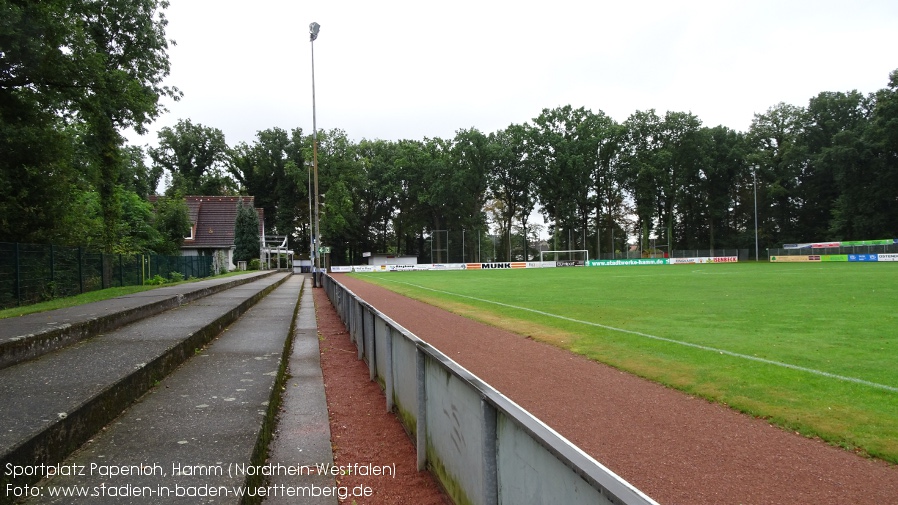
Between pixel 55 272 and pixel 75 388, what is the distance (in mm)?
14766

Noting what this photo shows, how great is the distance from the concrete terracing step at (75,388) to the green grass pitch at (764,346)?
5782 millimetres

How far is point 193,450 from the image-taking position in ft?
11.8

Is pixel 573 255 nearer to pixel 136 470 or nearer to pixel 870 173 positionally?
pixel 870 173

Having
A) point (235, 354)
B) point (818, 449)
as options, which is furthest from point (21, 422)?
point (818, 449)

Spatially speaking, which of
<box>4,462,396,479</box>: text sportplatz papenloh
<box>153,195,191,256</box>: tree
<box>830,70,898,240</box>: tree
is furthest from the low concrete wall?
<box>830,70,898,240</box>: tree

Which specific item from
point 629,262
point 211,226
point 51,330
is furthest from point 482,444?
point 629,262

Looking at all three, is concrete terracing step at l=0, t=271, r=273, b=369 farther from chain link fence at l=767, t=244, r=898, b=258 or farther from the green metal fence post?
chain link fence at l=767, t=244, r=898, b=258

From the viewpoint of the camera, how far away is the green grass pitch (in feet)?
18.3

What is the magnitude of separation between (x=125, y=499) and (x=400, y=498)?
68.1 inches

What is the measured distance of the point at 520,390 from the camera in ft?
22.2

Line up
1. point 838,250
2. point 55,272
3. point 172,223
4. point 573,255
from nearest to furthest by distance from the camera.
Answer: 1. point 55,272
2. point 172,223
3. point 838,250
4. point 573,255

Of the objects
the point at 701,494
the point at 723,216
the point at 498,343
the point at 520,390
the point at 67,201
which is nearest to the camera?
the point at 701,494

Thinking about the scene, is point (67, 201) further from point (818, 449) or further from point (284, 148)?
point (284, 148)

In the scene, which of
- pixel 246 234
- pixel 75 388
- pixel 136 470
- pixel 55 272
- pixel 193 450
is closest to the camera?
pixel 136 470
